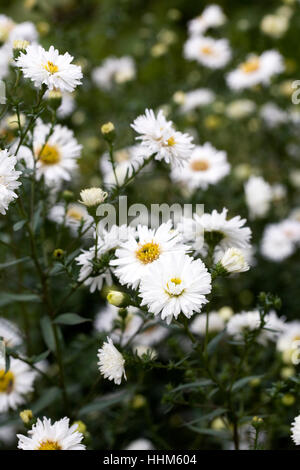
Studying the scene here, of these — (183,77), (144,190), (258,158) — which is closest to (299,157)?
(258,158)

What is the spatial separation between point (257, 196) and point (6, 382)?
1.03 meters

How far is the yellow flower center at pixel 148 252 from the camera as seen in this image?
96 cm

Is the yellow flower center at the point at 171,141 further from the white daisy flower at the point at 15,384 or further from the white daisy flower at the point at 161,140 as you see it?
the white daisy flower at the point at 15,384

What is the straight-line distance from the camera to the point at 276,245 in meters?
1.87

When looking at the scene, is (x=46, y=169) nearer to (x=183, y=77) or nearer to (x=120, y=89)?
(x=120, y=89)

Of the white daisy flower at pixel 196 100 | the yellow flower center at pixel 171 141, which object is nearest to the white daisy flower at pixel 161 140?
the yellow flower center at pixel 171 141

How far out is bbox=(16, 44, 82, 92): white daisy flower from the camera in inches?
36.2

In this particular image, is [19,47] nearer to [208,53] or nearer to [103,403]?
[103,403]

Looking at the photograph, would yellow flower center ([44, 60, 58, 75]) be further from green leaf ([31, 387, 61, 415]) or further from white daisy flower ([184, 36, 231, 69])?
white daisy flower ([184, 36, 231, 69])

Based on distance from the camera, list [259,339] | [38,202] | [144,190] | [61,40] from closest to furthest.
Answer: [38,202]
[259,339]
[61,40]
[144,190]

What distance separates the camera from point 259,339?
1452 millimetres

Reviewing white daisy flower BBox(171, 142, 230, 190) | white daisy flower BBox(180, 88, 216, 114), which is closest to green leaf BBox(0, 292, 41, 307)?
white daisy flower BBox(171, 142, 230, 190)

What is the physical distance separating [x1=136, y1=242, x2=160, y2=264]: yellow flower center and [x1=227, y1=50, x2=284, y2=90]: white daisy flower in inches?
52.7
